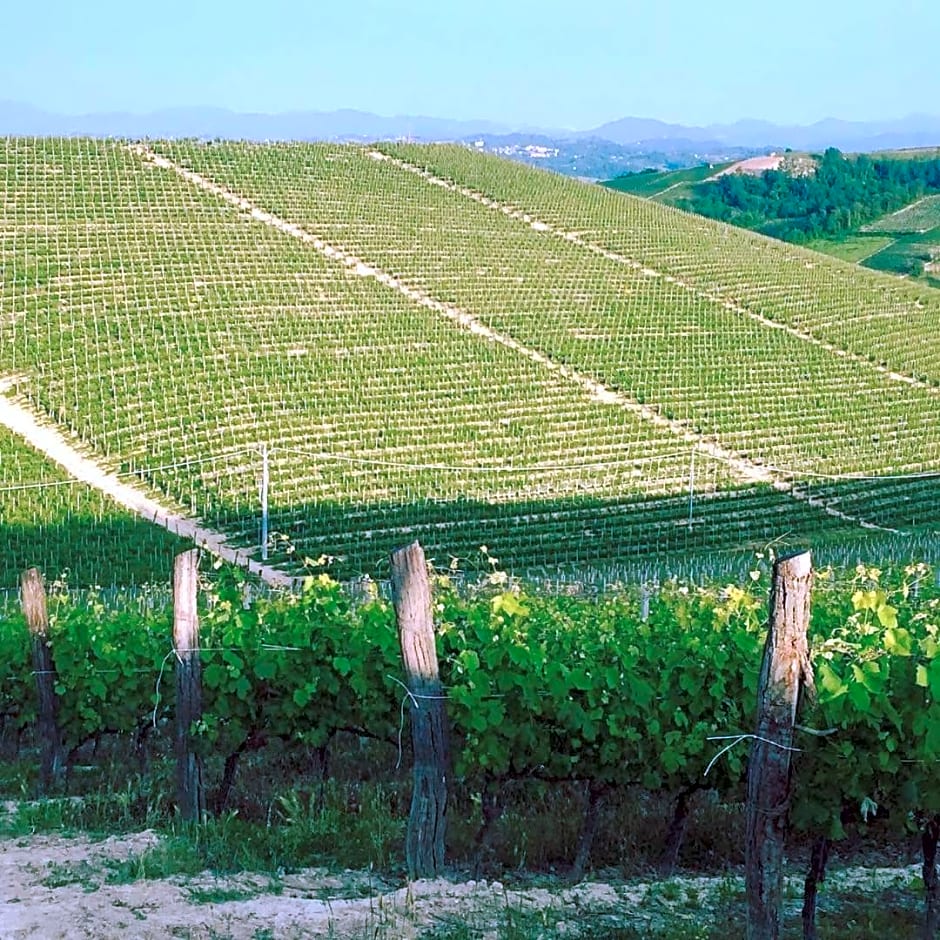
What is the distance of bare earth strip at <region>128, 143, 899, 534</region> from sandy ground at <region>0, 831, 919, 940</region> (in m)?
23.5

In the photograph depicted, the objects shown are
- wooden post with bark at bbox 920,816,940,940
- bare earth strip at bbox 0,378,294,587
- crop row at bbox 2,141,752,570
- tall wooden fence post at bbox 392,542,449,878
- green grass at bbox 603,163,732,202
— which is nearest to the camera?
wooden post with bark at bbox 920,816,940,940

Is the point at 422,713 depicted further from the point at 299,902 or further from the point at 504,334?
the point at 504,334

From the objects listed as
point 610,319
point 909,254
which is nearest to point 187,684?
point 610,319

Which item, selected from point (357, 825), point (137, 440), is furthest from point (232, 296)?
point (357, 825)

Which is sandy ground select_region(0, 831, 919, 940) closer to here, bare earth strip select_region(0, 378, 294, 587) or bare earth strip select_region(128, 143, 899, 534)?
bare earth strip select_region(0, 378, 294, 587)

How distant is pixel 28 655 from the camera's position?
30.6ft

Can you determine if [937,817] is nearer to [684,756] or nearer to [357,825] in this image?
[684,756]

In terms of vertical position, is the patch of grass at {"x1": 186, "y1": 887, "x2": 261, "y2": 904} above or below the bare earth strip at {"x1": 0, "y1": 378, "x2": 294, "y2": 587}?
above

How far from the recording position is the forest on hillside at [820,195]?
11419cm

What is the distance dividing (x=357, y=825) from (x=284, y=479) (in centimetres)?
2022

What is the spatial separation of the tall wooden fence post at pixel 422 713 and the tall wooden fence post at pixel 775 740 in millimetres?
1814

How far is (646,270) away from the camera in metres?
53.8

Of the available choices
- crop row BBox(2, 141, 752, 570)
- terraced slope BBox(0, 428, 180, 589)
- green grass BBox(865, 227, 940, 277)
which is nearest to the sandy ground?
terraced slope BBox(0, 428, 180, 589)

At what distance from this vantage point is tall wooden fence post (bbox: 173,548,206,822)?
291 inches
